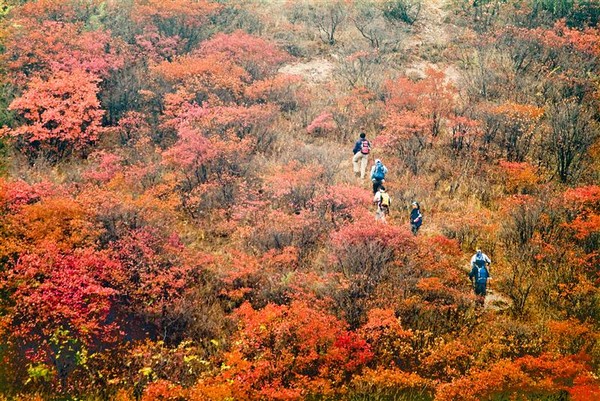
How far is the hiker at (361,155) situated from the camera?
22266mm

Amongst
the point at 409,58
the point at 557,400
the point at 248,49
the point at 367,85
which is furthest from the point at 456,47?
the point at 557,400

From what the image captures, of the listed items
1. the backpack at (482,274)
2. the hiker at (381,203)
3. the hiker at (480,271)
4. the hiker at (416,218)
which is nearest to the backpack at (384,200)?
the hiker at (381,203)

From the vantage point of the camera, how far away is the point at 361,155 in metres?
23.0

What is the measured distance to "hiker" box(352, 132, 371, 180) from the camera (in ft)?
73.0

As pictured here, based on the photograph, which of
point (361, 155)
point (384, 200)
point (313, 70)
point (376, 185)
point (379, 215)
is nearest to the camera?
point (384, 200)

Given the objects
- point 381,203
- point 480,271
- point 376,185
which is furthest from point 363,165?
point 480,271

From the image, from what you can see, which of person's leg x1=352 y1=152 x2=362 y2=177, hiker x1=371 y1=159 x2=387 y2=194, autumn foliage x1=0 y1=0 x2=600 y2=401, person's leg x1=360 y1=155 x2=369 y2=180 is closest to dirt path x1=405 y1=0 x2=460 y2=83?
autumn foliage x1=0 y1=0 x2=600 y2=401

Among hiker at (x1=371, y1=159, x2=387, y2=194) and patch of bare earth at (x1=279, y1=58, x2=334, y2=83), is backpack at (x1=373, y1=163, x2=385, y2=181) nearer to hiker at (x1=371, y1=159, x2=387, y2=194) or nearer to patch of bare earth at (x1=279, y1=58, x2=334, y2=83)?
hiker at (x1=371, y1=159, x2=387, y2=194)

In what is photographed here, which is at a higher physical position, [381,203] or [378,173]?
[378,173]

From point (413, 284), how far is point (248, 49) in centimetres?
2087

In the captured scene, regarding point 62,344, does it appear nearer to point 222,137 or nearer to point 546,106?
point 222,137

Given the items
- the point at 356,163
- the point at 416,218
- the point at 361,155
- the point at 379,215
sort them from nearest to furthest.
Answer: the point at 416,218
the point at 379,215
the point at 361,155
the point at 356,163

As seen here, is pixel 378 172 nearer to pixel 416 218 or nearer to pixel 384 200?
pixel 384 200

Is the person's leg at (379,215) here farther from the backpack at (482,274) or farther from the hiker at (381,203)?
the backpack at (482,274)
